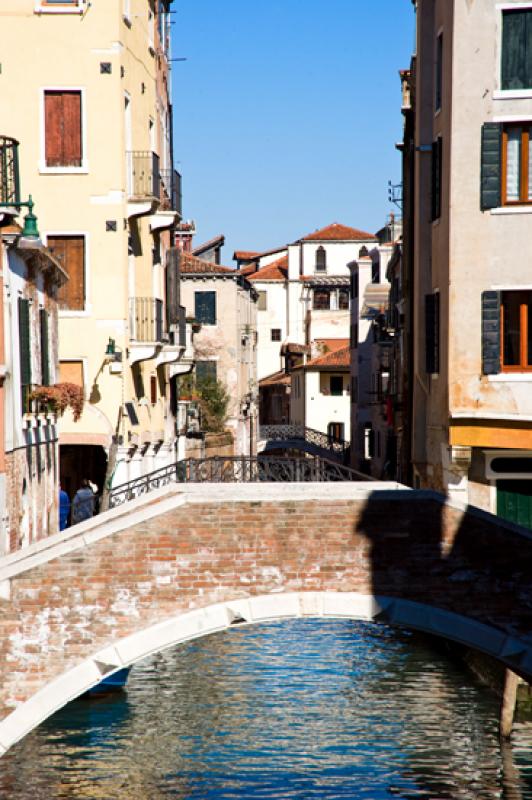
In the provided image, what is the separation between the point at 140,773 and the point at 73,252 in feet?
34.9

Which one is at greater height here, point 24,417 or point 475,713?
point 24,417

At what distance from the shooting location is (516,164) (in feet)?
56.0

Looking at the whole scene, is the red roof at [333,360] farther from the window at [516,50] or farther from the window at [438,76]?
the window at [516,50]

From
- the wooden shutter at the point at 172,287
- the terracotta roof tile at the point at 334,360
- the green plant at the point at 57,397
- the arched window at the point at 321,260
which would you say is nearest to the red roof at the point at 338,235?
the arched window at the point at 321,260

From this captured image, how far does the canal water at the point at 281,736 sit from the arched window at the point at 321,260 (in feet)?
147

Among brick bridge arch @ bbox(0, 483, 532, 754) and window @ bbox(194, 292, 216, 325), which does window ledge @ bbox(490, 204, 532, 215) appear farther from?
window @ bbox(194, 292, 216, 325)

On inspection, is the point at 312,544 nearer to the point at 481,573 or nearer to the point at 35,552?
the point at 481,573

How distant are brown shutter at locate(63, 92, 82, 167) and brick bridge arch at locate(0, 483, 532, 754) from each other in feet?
36.6

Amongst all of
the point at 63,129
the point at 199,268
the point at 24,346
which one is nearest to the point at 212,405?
the point at 199,268

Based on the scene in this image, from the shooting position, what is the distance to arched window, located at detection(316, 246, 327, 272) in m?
67.8

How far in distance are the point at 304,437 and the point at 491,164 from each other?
3728cm

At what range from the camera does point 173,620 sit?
14.5 meters

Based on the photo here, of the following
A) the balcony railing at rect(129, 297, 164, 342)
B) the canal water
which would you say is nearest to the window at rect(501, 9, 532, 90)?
the canal water

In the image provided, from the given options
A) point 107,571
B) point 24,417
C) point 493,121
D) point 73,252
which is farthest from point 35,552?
point 73,252
